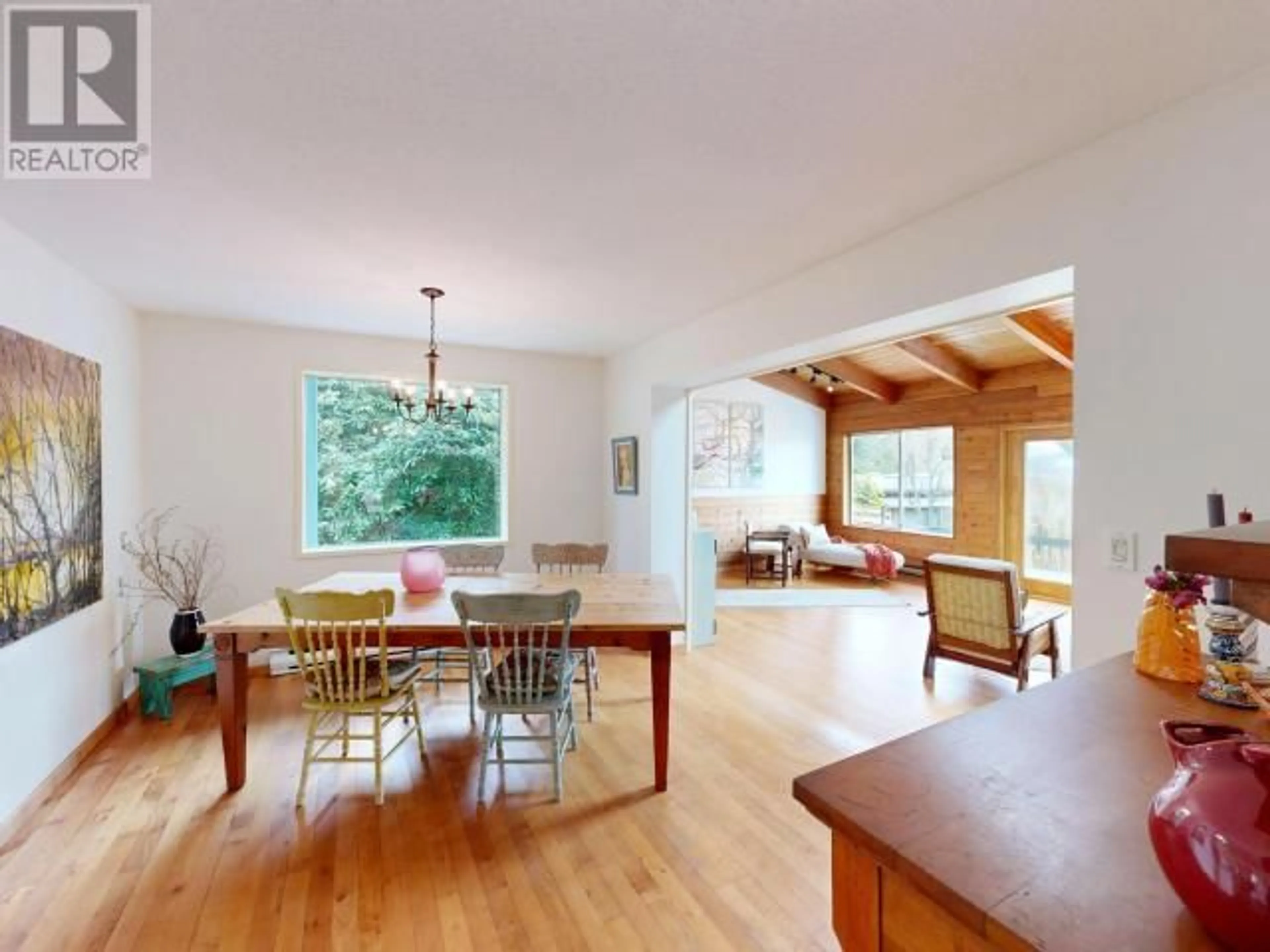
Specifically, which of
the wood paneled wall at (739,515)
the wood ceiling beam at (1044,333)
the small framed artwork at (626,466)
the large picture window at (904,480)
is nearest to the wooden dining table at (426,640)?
the small framed artwork at (626,466)

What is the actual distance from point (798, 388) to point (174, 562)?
7773 mm

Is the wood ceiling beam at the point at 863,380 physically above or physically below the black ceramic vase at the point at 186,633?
above

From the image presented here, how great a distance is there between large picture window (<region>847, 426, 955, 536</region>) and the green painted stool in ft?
25.8

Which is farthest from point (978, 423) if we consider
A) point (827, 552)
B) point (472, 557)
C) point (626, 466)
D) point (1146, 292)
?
point (472, 557)

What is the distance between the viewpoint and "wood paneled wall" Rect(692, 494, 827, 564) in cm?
805

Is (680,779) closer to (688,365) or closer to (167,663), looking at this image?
(688,365)

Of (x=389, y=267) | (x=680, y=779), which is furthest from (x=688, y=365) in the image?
(x=680, y=779)

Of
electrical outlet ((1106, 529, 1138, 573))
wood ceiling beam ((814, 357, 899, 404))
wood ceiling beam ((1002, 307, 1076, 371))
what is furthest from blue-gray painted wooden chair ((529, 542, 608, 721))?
wood ceiling beam ((814, 357, 899, 404))

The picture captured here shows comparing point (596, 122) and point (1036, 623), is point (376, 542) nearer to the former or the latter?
point (596, 122)

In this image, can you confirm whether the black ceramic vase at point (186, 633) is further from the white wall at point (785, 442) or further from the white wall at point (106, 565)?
the white wall at point (785, 442)

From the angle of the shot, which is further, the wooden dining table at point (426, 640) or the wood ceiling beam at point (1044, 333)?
the wood ceiling beam at point (1044, 333)

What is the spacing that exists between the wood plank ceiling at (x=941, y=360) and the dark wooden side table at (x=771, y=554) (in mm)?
2229

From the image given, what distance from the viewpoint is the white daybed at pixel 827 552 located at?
7.25 metres

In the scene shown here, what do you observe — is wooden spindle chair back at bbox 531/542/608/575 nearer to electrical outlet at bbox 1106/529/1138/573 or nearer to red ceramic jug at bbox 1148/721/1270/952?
electrical outlet at bbox 1106/529/1138/573
